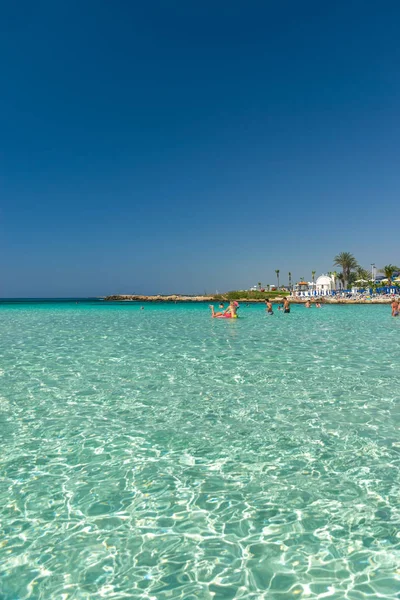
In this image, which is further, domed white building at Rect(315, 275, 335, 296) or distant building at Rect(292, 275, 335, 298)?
domed white building at Rect(315, 275, 335, 296)

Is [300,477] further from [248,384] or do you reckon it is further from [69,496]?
[248,384]

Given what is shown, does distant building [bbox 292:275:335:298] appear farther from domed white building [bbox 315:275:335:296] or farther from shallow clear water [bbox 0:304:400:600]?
shallow clear water [bbox 0:304:400:600]

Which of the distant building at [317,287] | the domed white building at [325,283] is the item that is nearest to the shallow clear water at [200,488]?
the distant building at [317,287]

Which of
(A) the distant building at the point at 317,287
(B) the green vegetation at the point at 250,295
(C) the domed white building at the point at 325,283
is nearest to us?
(A) the distant building at the point at 317,287

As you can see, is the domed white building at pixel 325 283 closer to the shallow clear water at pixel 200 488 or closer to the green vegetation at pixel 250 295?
the green vegetation at pixel 250 295

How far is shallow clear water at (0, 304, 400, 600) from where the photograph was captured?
10.9 ft

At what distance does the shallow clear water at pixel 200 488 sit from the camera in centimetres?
334

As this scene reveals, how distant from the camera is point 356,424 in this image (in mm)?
6879

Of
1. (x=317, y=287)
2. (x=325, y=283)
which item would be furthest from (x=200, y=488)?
(x=325, y=283)

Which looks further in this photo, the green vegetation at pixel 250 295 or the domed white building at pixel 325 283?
the green vegetation at pixel 250 295

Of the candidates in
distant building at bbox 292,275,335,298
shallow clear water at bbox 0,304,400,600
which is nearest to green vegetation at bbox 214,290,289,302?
distant building at bbox 292,275,335,298

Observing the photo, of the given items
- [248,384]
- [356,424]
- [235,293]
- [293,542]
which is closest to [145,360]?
[248,384]

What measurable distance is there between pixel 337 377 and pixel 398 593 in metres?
7.84

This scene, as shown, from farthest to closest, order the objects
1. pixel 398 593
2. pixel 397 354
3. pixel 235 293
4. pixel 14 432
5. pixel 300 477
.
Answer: pixel 235 293 < pixel 397 354 < pixel 14 432 < pixel 300 477 < pixel 398 593
